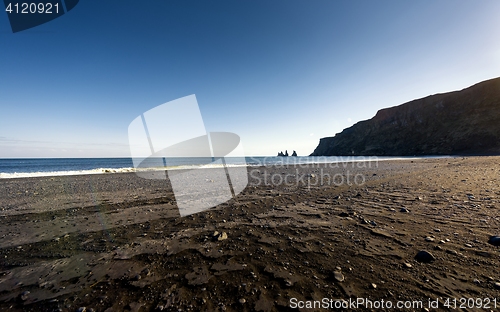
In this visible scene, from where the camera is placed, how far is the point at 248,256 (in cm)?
331

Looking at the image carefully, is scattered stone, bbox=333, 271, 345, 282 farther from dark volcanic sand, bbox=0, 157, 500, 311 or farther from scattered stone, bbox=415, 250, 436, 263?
scattered stone, bbox=415, 250, 436, 263

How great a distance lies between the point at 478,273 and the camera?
2.56 metres

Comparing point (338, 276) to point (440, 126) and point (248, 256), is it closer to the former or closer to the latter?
point (248, 256)

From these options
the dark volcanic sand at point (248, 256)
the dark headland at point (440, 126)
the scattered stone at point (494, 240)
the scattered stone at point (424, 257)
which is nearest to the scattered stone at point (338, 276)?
the dark volcanic sand at point (248, 256)

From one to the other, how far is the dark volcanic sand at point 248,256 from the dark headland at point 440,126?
2151 inches

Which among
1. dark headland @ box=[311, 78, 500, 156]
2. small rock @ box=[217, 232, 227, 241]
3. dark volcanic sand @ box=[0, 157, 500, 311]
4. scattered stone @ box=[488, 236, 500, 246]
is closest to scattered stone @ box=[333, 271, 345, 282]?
dark volcanic sand @ box=[0, 157, 500, 311]

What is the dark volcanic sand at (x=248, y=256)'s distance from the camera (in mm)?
2334

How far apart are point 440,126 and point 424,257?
71.8 metres

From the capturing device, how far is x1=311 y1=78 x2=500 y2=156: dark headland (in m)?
42.8

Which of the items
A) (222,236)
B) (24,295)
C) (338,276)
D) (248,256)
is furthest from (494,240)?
(24,295)

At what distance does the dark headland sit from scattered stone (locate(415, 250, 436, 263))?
2198 inches

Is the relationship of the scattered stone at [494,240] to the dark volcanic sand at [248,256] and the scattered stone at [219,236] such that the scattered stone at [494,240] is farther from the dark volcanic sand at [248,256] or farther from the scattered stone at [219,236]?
the scattered stone at [219,236]

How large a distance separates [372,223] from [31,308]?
6.08 metres

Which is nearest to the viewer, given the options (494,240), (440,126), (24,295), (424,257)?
(24,295)
